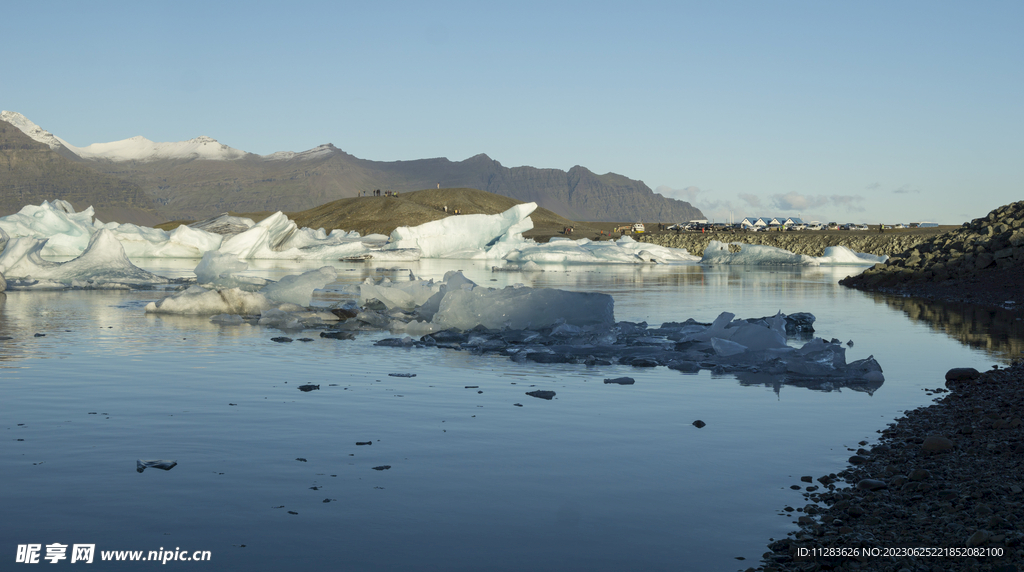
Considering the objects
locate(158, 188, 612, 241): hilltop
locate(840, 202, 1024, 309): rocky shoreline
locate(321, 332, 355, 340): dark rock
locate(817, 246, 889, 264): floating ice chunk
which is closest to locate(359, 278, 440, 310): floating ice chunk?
locate(321, 332, 355, 340): dark rock

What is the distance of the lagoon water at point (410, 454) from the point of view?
14.8 feet

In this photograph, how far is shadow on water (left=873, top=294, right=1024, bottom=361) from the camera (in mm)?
14070

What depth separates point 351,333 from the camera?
15.3 meters

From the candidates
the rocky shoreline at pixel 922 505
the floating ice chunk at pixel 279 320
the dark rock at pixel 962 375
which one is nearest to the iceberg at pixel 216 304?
the floating ice chunk at pixel 279 320

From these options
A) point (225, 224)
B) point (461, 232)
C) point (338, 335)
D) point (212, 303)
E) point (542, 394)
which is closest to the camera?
point (542, 394)

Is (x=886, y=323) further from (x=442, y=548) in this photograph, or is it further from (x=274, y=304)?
(x=442, y=548)

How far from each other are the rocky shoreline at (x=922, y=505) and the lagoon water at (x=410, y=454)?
0.71 ft

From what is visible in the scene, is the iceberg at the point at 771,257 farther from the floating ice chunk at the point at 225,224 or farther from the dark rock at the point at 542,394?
the dark rock at the point at 542,394

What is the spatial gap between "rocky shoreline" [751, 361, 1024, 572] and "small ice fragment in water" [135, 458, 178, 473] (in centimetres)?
420

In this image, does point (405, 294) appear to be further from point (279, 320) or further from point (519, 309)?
point (519, 309)

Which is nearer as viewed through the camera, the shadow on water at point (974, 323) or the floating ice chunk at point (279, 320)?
the shadow on water at point (974, 323)

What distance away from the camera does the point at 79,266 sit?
28172mm

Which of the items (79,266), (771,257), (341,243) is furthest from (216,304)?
(341,243)

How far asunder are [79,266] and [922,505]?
29094 millimetres
